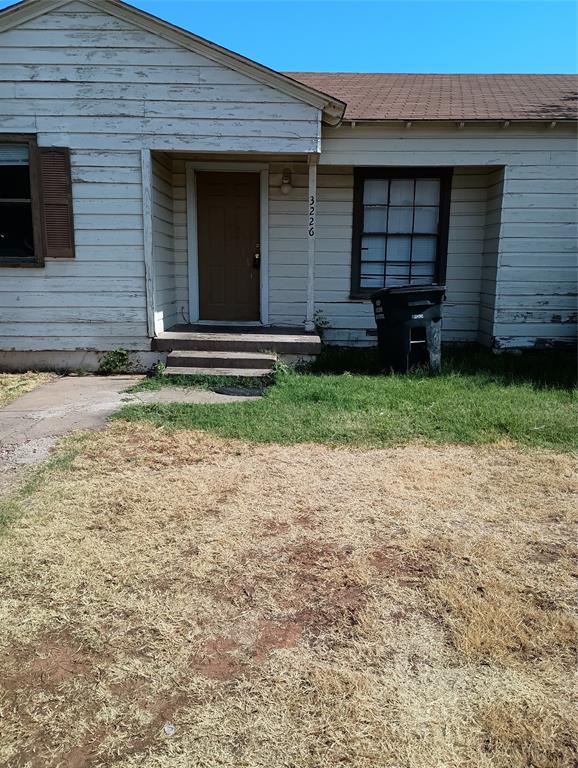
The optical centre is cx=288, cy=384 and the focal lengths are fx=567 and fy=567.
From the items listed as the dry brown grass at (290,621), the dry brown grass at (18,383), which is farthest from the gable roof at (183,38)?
the dry brown grass at (290,621)

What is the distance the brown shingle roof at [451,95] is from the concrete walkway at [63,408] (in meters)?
4.64

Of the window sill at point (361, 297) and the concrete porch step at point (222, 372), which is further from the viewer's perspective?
the window sill at point (361, 297)

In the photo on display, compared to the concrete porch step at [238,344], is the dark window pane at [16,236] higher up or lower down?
higher up

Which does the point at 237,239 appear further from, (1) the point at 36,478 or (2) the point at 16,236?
(1) the point at 36,478

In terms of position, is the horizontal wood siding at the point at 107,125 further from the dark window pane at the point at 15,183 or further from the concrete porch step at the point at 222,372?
the concrete porch step at the point at 222,372

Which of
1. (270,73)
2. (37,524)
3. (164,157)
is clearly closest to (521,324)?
(270,73)

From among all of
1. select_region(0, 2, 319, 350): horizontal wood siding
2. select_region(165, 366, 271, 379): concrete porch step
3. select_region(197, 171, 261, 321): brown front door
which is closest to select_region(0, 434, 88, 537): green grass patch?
select_region(165, 366, 271, 379): concrete porch step

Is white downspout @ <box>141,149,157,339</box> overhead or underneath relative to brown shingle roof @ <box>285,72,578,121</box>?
underneath

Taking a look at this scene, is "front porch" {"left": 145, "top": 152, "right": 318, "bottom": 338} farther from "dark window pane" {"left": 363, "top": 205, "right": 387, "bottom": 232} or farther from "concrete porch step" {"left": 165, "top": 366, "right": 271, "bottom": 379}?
"concrete porch step" {"left": 165, "top": 366, "right": 271, "bottom": 379}

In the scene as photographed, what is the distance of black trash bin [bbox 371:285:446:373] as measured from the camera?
671 centimetres

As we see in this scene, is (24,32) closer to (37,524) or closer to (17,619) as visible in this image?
(37,524)

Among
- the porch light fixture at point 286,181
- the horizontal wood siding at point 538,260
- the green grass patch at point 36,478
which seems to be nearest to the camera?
the green grass patch at point 36,478

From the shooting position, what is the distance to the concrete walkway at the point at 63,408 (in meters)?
4.62

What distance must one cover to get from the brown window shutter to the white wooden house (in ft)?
0.08
